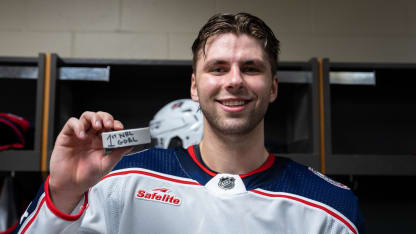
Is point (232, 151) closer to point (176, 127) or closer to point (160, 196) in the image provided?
point (160, 196)

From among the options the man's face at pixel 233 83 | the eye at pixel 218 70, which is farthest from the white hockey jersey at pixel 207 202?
the eye at pixel 218 70

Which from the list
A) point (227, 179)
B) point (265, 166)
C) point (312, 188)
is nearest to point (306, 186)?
point (312, 188)

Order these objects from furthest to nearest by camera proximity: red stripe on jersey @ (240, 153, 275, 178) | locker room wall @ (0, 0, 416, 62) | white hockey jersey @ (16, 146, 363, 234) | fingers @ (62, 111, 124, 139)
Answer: locker room wall @ (0, 0, 416, 62)
red stripe on jersey @ (240, 153, 275, 178)
white hockey jersey @ (16, 146, 363, 234)
fingers @ (62, 111, 124, 139)

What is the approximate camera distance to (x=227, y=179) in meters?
1.02

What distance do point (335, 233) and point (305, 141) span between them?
57cm

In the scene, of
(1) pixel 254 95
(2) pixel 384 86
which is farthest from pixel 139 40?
(2) pixel 384 86

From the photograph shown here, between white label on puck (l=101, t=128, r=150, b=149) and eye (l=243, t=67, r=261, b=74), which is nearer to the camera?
white label on puck (l=101, t=128, r=150, b=149)

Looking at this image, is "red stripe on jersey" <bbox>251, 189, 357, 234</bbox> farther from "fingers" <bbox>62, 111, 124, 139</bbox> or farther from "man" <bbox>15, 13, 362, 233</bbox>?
"fingers" <bbox>62, 111, 124, 139</bbox>

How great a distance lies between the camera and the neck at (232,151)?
1.05m

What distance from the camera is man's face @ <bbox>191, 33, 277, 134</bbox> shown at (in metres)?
1.01

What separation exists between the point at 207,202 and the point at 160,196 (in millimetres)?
132

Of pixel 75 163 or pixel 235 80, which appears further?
pixel 235 80

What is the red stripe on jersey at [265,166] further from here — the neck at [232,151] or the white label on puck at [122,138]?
the white label on puck at [122,138]

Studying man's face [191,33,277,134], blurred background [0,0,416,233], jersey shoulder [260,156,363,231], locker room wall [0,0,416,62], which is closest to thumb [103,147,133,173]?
man's face [191,33,277,134]
